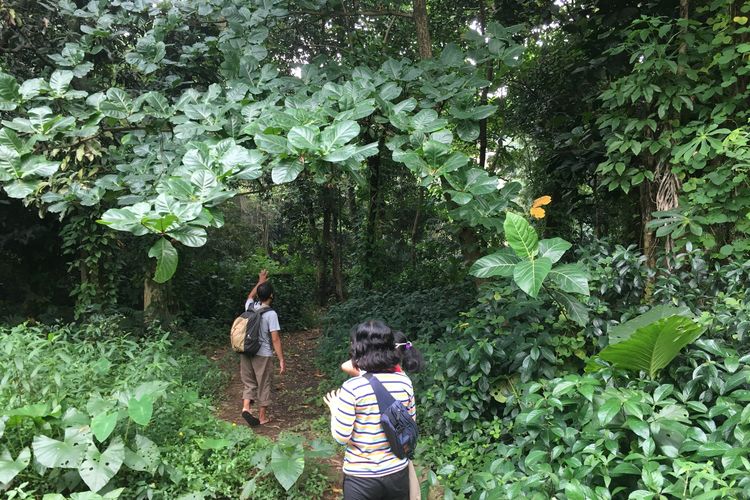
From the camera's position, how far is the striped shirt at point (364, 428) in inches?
88.5

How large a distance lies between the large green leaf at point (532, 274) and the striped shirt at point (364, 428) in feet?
2.78

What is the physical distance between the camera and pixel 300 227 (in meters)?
13.4

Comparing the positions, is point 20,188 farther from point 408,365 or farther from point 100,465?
point 408,365

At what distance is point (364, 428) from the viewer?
7.48ft

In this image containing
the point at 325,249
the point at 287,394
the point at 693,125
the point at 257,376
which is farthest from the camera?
the point at 325,249

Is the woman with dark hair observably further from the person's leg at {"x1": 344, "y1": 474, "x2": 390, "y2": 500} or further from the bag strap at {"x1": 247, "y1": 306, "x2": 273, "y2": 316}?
the bag strap at {"x1": 247, "y1": 306, "x2": 273, "y2": 316}

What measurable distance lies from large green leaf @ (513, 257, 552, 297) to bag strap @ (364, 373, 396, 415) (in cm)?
89

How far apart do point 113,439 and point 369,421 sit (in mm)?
1940

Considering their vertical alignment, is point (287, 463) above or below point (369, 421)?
below

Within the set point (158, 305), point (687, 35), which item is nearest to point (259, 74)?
point (687, 35)

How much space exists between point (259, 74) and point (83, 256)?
4.49 metres

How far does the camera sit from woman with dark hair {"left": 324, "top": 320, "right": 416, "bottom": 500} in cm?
227

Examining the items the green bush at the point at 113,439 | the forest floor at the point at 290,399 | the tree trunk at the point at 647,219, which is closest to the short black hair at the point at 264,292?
the green bush at the point at 113,439

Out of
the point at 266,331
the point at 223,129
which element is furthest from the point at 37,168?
the point at 266,331
